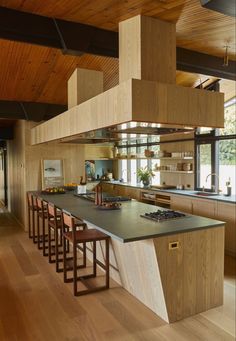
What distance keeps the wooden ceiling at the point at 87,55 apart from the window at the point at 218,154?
66cm

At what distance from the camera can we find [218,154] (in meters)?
5.41

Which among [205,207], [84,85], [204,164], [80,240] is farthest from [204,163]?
[80,240]

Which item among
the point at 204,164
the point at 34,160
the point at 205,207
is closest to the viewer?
the point at 205,207

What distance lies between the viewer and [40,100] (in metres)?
5.76

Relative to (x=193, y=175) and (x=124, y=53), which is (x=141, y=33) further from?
(x=193, y=175)

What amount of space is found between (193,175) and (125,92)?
3857 mm

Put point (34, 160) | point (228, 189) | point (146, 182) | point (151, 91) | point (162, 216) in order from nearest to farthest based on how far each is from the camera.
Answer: point (151, 91)
point (162, 216)
point (228, 189)
point (34, 160)
point (146, 182)

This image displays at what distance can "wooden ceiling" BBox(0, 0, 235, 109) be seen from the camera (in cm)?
254

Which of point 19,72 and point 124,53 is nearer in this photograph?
point 124,53

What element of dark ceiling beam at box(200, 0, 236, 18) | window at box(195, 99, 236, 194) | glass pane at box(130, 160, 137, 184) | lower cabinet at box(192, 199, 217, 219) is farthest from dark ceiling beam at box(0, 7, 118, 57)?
glass pane at box(130, 160, 137, 184)

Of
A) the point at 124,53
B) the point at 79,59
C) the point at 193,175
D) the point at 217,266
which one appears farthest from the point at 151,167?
the point at 124,53

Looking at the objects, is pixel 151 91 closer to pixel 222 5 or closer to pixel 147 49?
pixel 147 49

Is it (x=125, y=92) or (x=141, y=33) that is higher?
(x=141, y=33)

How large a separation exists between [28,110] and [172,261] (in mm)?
4342
